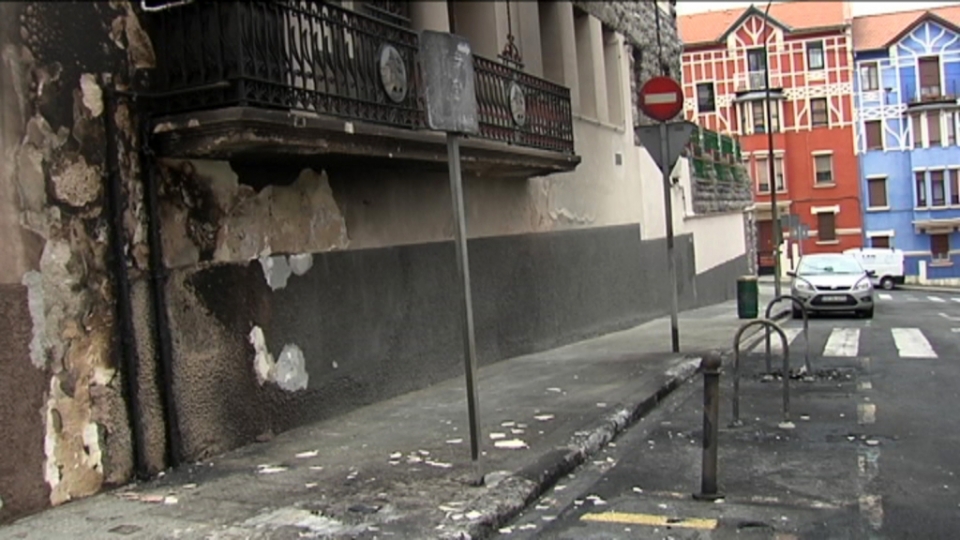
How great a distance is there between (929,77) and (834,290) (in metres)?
17.7

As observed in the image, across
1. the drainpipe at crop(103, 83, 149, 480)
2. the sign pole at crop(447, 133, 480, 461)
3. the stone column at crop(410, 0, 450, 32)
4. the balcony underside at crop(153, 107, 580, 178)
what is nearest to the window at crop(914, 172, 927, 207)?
the stone column at crop(410, 0, 450, 32)

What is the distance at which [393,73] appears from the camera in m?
7.81

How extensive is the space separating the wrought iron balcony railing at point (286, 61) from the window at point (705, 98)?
4054 cm

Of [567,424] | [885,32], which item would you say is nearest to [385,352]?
[567,424]

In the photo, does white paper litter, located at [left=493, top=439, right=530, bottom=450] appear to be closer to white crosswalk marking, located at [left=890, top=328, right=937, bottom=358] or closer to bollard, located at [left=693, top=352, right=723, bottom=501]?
bollard, located at [left=693, top=352, right=723, bottom=501]

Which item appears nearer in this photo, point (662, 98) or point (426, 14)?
point (426, 14)

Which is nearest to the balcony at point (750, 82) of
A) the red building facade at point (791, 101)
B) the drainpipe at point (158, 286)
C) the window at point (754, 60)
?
the red building facade at point (791, 101)

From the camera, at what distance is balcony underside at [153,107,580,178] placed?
5.86m

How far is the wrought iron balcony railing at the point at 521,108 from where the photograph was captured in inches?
396

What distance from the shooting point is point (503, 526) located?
5.08 m

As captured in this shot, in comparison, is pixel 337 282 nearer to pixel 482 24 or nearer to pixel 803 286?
pixel 482 24

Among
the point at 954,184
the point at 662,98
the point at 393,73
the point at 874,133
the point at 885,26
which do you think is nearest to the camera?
the point at 393,73

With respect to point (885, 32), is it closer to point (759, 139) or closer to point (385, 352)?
point (759, 139)

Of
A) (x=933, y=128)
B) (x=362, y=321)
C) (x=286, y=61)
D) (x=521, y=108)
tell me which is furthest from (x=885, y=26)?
(x=286, y=61)
